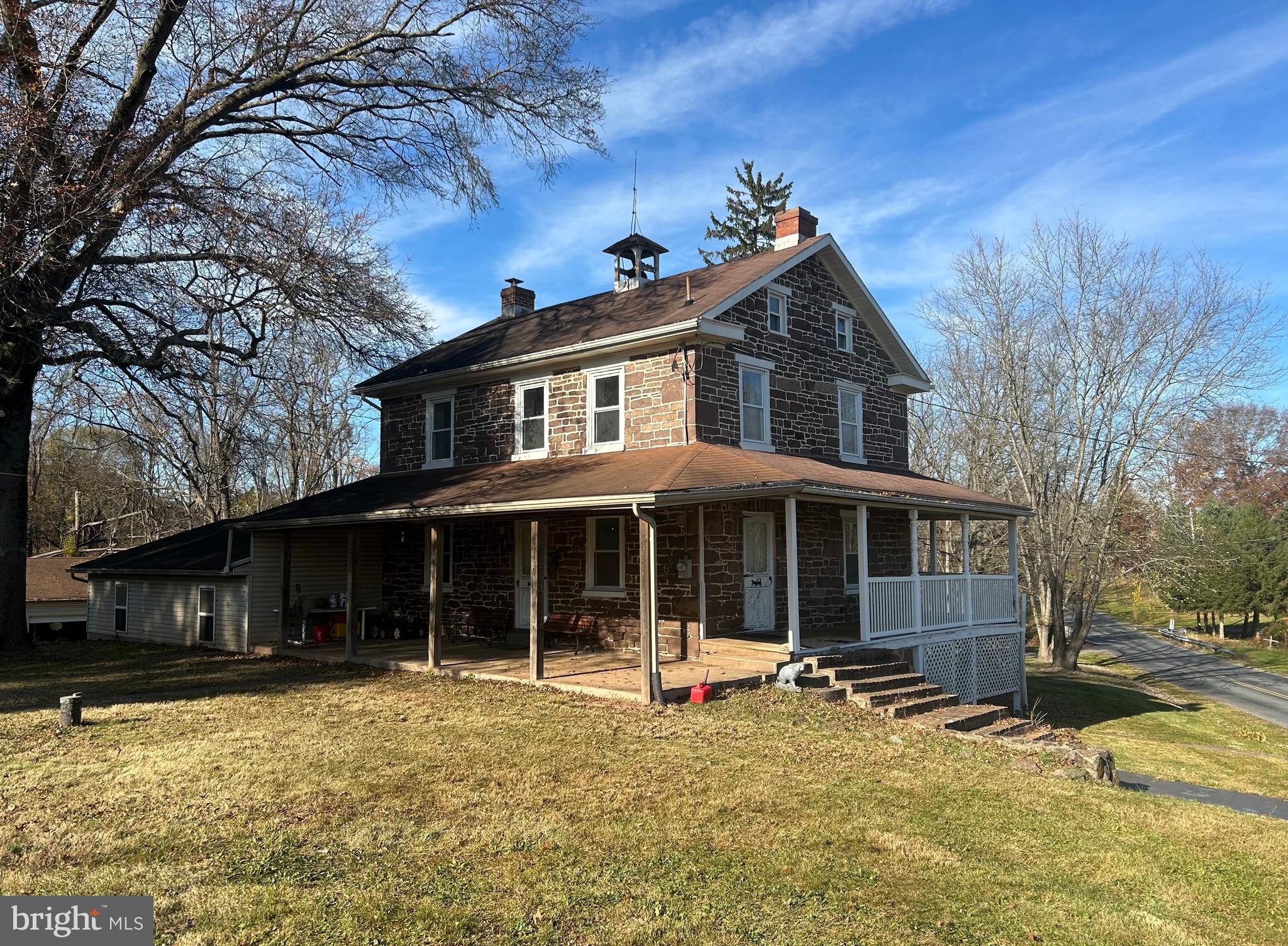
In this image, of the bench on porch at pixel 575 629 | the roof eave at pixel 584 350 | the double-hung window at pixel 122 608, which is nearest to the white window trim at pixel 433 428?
the roof eave at pixel 584 350

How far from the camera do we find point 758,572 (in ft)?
49.7

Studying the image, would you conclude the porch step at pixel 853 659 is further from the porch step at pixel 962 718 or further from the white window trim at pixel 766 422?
the white window trim at pixel 766 422

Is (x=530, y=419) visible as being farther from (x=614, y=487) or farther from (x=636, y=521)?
(x=614, y=487)

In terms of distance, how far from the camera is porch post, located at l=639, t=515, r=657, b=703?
425 inches

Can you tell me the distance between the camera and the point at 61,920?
5008 mm

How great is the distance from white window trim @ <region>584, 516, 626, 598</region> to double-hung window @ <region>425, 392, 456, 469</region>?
4.47m

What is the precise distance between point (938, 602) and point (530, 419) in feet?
27.1

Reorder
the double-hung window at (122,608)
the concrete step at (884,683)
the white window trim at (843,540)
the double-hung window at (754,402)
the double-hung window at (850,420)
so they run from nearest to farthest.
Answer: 1. the concrete step at (884,683)
2. the double-hung window at (754,402)
3. the white window trim at (843,540)
4. the double-hung window at (850,420)
5. the double-hung window at (122,608)

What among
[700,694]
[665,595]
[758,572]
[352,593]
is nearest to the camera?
[700,694]

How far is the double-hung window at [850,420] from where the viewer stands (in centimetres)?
1802

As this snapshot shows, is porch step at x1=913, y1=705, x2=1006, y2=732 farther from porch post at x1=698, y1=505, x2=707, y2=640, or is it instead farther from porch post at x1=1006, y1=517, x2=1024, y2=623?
porch post at x1=1006, y1=517, x2=1024, y2=623

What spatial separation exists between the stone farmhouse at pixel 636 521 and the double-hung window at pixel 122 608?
0.06 m

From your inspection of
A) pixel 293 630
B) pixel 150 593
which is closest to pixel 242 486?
pixel 150 593

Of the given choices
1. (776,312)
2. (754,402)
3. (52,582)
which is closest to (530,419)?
(754,402)
